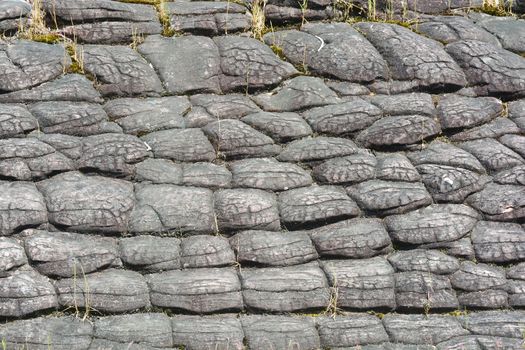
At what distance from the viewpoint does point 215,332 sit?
7512 mm

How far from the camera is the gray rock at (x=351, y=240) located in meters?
8.38

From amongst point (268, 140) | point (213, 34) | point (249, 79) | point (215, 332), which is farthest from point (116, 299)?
point (213, 34)

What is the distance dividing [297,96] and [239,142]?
1.12 m

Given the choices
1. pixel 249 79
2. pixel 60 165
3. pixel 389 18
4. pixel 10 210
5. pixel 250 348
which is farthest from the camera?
pixel 389 18

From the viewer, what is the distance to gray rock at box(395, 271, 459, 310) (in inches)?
316

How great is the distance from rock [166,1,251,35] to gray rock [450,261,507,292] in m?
4.31

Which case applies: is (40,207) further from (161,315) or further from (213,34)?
(213,34)

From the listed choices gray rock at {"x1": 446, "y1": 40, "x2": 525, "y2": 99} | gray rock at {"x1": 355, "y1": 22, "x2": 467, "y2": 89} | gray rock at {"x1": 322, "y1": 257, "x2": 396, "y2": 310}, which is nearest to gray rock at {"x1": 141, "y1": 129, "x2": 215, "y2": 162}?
gray rock at {"x1": 322, "y1": 257, "x2": 396, "y2": 310}

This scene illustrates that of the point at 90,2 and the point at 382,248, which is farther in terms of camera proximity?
the point at 90,2

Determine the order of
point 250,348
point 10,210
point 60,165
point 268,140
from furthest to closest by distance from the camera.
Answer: point 268,140 → point 60,165 → point 10,210 → point 250,348

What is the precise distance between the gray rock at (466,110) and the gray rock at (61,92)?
3.81 m

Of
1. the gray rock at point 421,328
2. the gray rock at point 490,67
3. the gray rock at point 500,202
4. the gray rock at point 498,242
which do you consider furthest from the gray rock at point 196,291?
the gray rock at point 490,67

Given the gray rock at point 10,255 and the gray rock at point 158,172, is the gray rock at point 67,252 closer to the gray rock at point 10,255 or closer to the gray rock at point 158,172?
the gray rock at point 10,255

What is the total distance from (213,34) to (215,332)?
446 cm
